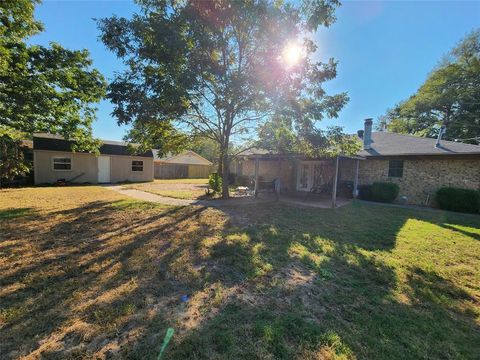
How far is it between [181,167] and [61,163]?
1348cm

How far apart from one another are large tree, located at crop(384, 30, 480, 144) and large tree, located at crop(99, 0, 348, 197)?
23.7m

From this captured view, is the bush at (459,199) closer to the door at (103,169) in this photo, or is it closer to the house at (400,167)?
the house at (400,167)

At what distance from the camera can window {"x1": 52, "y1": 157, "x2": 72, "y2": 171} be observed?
18.5 m

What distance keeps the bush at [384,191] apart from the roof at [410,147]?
177 cm

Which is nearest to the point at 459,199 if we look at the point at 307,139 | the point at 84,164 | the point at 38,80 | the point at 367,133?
the point at 367,133

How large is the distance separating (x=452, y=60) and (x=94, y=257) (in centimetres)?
3685

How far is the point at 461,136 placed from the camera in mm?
25906

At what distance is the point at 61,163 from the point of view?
18.8 m

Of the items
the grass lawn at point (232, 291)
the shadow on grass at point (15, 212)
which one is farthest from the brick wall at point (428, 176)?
the shadow on grass at point (15, 212)

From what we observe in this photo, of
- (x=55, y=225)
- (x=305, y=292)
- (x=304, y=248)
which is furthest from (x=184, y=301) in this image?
(x=55, y=225)

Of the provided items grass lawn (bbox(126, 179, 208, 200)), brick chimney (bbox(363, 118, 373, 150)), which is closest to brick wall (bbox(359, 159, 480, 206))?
brick chimney (bbox(363, 118, 373, 150))

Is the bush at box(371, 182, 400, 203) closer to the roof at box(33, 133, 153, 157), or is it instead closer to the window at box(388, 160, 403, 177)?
the window at box(388, 160, 403, 177)

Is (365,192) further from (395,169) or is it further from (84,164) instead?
(84,164)

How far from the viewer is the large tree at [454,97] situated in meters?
24.4
